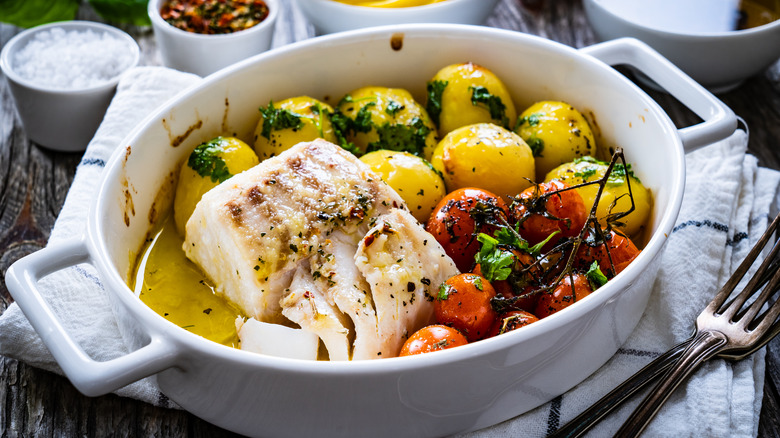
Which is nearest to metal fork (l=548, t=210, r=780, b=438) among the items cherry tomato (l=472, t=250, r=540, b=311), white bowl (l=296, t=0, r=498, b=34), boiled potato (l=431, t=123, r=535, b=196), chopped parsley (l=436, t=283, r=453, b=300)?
cherry tomato (l=472, t=250, r=540, b=311)

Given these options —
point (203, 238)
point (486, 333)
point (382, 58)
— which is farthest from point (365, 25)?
point (486, 333)

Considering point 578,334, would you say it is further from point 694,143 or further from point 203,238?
point 203,238

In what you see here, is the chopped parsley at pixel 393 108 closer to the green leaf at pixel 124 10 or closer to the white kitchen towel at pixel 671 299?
the white kitchen towel at pixel 671 299

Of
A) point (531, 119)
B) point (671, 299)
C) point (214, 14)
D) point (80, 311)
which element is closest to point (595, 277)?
point (671, 299)

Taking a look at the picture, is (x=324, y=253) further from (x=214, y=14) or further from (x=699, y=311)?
(x=214, y=14)

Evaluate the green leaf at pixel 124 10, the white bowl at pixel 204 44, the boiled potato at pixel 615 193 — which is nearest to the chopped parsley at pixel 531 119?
the boiled potato at pixel 615 193

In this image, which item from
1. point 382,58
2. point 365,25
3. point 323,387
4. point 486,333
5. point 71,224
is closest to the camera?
point 323,387
